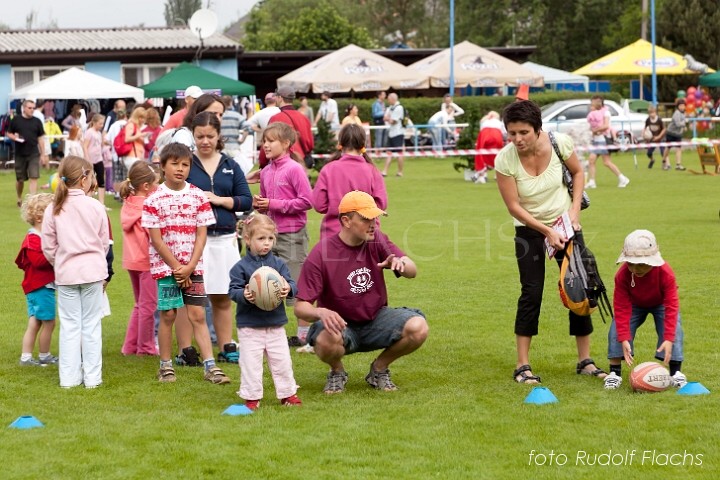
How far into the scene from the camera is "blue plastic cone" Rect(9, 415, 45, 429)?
6844 millimetres

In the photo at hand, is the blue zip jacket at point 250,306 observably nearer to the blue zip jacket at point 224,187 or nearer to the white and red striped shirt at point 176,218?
the white and red striped shirt at point 176,218

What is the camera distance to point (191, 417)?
7.10 m

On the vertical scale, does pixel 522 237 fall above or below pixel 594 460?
above

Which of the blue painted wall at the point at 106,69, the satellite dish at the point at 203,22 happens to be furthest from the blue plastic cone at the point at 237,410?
the blue painted wall at the point at 106,69

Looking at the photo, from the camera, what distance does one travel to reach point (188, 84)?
1240 inches

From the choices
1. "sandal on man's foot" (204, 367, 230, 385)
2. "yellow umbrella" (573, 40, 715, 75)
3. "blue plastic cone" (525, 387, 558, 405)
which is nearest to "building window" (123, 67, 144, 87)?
"yellow umbrella" (573, 40, 715, 75)

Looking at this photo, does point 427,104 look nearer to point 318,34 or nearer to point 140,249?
point 318,34

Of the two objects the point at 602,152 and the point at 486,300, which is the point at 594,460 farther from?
the point at 602,152

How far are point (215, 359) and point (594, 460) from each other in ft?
12.8

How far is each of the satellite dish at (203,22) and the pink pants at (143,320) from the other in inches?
982

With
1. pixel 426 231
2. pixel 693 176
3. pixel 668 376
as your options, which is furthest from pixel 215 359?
pixel 693 176

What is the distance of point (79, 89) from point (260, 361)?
2538 cm

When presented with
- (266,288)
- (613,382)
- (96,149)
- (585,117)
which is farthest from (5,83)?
(613,382)
